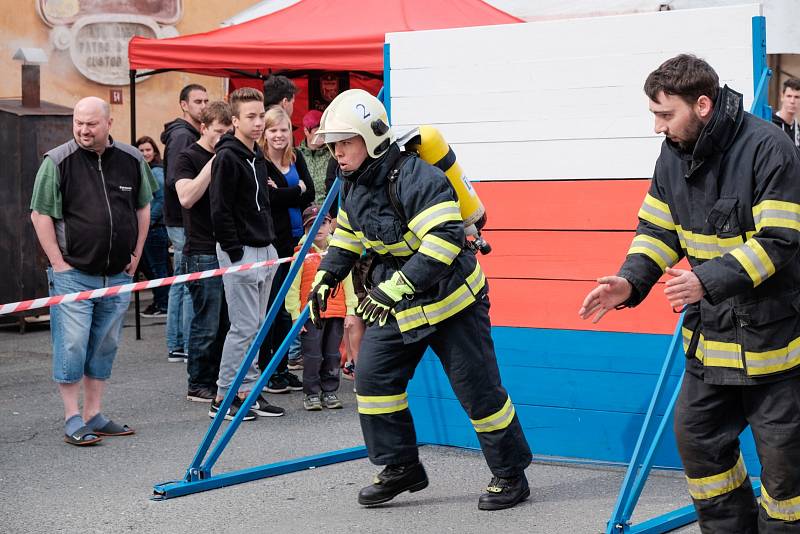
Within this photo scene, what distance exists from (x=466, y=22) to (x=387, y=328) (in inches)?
228

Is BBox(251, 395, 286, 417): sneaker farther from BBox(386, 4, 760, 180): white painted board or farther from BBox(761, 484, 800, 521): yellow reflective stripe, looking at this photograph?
BBox(761, 484, 800, 521): yellow reflective stripe

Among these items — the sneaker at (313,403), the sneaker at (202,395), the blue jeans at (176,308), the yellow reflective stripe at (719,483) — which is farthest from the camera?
the blue jeans at (176,308)

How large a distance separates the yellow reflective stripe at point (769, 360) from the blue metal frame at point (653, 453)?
1.79ft

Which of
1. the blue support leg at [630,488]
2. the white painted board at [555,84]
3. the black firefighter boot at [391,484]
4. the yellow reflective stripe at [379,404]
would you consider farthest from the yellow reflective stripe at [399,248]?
the blue support leg at [630,488]

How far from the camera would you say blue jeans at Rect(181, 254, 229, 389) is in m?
7.50

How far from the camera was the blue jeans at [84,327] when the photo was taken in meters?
6.45

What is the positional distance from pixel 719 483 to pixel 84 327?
382 cm

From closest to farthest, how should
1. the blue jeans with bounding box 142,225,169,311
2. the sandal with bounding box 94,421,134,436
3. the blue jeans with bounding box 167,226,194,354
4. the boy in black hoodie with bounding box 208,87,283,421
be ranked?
1. the sandal with bounding box 94,421,134,436
2. the boy in black hoodie with bounding box 208,87,283,421
3. the blue jeans with bounding box 167,226,194,354
4. the blue jeans with bounding box 142,225,169,311

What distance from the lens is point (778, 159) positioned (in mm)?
3717

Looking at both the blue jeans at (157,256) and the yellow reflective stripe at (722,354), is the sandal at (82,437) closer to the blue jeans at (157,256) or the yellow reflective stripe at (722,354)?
the yellow reflective stripe at (722,354)

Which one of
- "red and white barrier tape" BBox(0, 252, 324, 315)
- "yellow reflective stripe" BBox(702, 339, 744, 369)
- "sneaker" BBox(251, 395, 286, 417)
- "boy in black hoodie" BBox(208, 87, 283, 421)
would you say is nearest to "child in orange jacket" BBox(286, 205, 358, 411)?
"sneaker" BBox(251, 395, 286, 417)

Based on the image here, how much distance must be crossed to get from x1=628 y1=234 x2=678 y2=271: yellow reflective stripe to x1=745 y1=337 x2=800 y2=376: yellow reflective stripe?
48 cm

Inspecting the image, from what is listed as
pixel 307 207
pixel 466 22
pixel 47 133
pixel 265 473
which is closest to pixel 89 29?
pixel 47 133

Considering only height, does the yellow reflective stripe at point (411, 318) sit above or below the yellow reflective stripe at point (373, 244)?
below
